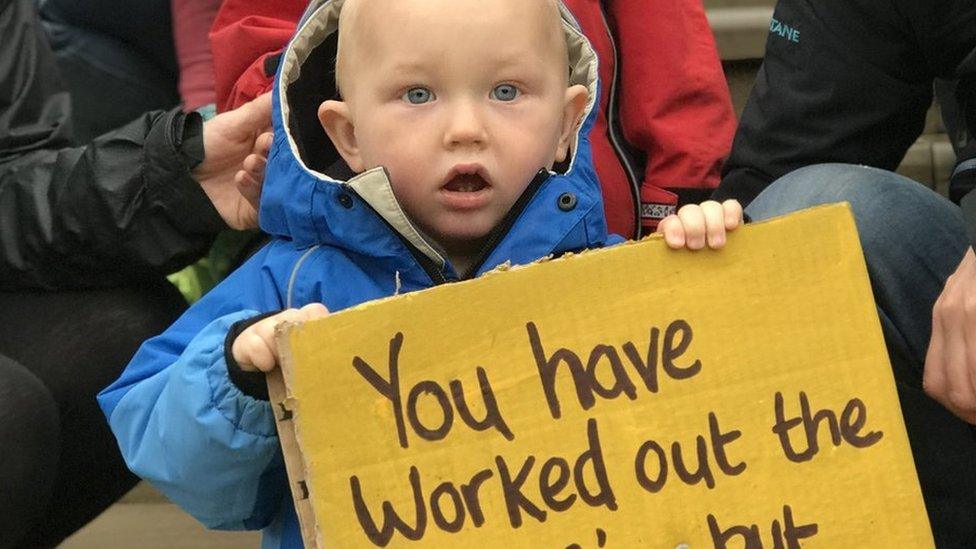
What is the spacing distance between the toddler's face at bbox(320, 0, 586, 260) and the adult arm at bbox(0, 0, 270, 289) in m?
0.44

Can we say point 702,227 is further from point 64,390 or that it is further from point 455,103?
point 64,390

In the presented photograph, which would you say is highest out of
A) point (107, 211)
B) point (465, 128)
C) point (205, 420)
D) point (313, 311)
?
point (465, 128)

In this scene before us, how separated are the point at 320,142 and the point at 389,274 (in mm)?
241

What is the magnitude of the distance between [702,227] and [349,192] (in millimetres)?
386

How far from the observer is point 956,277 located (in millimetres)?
1431

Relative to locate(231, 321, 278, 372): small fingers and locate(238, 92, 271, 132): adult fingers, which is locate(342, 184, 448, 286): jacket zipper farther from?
locate(238, 92, 271, 132): adult fingers

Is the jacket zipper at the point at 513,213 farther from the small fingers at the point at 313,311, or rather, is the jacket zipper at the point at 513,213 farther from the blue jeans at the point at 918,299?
the blue jeans at the point at 918,299

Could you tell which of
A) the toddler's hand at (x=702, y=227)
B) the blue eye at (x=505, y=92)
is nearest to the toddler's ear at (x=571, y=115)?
the blue eye at (x=505, y=92)

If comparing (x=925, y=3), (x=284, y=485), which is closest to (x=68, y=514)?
(x=284, y=485)

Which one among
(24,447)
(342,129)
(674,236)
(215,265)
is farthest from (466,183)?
(215,265)

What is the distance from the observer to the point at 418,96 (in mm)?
1435

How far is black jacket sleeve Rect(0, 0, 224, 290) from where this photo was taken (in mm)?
1907

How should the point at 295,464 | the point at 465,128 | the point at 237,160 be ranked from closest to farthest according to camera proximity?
the point at 295,464 < the point at 465,128 < the point at 237,160

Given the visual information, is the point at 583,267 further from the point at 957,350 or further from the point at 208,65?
the point at 208,65
